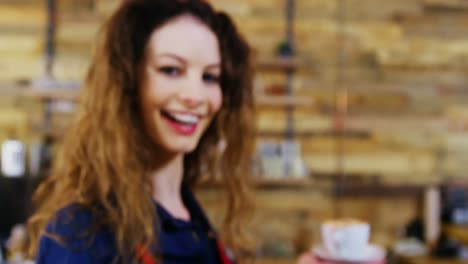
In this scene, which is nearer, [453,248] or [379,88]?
[453,248]

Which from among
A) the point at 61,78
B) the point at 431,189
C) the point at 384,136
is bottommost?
the point at 431,189

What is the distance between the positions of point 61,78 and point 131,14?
8.58 feet

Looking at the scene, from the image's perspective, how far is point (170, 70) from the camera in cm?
96

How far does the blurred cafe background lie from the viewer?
3.37 meters

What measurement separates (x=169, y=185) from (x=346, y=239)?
1.89 ft

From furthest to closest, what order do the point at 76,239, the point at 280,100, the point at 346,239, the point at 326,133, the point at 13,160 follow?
the point at 326,133 → the point at 280,100 → the point at 13,160 → the point at 346,239 → the point at 76,239

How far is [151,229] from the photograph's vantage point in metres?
0.87

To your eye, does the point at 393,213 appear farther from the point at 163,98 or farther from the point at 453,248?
the point at 163,98

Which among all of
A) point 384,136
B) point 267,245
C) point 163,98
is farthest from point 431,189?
point 163,98

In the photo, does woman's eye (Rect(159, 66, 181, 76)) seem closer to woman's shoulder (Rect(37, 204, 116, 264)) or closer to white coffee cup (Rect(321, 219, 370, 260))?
woman's shoulder (Rect(37, 204, 116, 264))

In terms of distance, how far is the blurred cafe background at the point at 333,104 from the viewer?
3369 millimetres

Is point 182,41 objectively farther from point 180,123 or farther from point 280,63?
point 280,63

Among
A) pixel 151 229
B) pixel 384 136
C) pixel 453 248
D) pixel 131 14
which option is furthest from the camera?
pixel 384 136

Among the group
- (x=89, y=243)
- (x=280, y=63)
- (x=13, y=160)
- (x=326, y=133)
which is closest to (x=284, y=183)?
(x=326, y=133)
